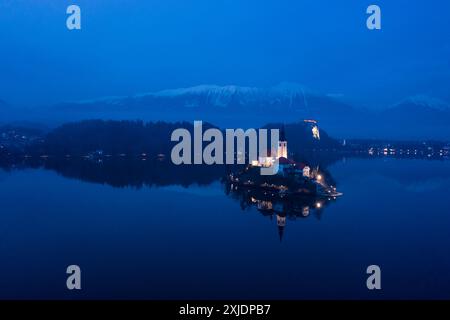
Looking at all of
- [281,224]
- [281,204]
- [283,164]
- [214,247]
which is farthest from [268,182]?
[214,247]

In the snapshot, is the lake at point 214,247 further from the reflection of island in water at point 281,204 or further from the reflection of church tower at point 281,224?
the reflection of island in water at point 281,204

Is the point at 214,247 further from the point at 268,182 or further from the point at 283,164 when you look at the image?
the point at 283,164

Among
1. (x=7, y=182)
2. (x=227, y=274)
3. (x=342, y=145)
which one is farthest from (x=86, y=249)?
(x=342, y=145)

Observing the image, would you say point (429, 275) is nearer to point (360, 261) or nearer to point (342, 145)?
point (360, 261)

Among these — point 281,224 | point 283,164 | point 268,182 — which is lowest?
point 281,224

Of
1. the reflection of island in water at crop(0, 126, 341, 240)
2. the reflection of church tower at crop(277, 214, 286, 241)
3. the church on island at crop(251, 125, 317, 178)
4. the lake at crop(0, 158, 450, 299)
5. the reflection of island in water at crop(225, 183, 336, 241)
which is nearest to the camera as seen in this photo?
the lake at crop(0, 158, 450, 299)

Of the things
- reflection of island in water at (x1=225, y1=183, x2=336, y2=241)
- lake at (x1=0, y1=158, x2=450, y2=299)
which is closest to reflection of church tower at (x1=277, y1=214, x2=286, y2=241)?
reflection of island in water at (x1=225, y1=183, x2=336, y2=241)

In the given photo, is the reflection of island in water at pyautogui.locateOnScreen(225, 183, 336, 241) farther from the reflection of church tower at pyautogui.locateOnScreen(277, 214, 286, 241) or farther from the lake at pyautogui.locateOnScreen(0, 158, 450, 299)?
the lake at pyautogui.locateOnScreen(0, 158, 450, 299)

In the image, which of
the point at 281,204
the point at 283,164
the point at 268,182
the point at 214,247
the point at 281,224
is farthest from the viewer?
the point at 283,164
